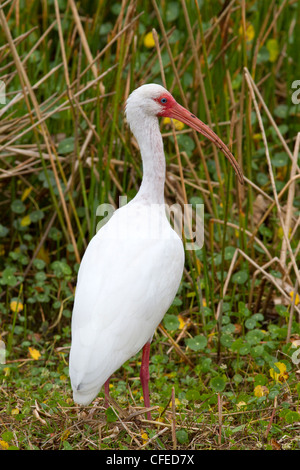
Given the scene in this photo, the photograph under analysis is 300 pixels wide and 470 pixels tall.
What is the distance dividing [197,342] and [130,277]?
1087 mm

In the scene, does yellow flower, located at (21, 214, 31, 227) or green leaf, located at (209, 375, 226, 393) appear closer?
green leaf, located at (209, 375, 226, 393)

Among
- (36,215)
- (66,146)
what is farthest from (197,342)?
(66,146)

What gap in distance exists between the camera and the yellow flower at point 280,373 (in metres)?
3.82

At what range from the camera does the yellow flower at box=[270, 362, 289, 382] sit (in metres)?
3.82

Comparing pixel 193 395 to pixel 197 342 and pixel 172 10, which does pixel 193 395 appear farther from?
pixel 172 10

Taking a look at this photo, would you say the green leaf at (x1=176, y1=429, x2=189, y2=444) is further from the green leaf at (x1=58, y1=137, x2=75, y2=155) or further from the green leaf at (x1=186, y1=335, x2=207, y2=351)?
the green leaf at (x1=58, y1=137, x2=75, y2=155)

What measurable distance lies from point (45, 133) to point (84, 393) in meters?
2.08

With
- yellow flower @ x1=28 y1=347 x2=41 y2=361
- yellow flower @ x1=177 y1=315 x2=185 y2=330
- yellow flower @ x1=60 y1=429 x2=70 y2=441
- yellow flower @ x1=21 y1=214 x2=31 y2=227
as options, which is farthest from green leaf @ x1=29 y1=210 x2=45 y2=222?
yellow flower @ x1=60 y1=429 x2=70 y2=441

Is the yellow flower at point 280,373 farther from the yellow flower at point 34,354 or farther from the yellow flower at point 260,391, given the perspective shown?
the yellow flower at point 34,354

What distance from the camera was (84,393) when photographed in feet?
10.1

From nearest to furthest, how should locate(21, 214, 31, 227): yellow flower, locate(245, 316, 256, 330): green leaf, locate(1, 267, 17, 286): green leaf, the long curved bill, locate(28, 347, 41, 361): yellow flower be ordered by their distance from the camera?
the long curved bill → locate(245, 316, 256, 330): green leaf → locate(28, 347, 41, 361): yellow flower → locate(1, 267, 17, 286): green leaf → locate(21, 214, 31, 227): yellow flower

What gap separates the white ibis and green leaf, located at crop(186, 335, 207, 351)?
516 mm

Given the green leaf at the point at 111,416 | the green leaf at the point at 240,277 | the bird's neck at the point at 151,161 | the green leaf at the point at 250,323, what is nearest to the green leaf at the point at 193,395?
the green leaf at the point at 111,416
